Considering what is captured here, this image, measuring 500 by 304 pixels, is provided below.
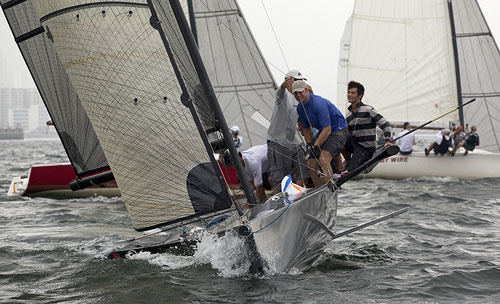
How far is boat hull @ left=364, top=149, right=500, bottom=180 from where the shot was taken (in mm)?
15703

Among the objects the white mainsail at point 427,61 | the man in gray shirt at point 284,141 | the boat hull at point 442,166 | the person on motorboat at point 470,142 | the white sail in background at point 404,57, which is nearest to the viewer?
the man in gray shirt at point 284,141

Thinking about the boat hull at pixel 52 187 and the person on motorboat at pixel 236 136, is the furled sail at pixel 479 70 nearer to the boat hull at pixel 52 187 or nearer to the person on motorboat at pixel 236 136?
the person on motorboat at pixel 236 136

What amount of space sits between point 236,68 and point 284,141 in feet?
12.6

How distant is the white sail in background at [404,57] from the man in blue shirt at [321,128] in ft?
38.8

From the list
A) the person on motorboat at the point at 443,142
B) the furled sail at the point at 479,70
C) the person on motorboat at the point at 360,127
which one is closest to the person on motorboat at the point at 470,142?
the person on motorboat at the point at 443,142

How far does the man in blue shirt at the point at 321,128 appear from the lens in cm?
626

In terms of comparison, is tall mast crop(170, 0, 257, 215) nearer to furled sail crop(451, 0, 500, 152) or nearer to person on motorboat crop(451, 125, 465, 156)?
person on motorboat crop(451, 125, 465, 156)

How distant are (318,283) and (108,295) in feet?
5.25

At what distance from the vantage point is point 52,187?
41.8 ft

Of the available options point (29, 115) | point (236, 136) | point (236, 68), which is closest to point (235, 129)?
point (236, 136)

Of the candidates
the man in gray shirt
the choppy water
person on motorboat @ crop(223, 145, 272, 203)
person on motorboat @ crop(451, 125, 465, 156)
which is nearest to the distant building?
person on motorboat @ crop(451, 125, 465, 156)

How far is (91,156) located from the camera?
7.23 metres

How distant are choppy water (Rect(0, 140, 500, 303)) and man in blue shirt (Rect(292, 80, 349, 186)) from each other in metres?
0.88

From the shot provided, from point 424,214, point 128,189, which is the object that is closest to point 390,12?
point 424,214
